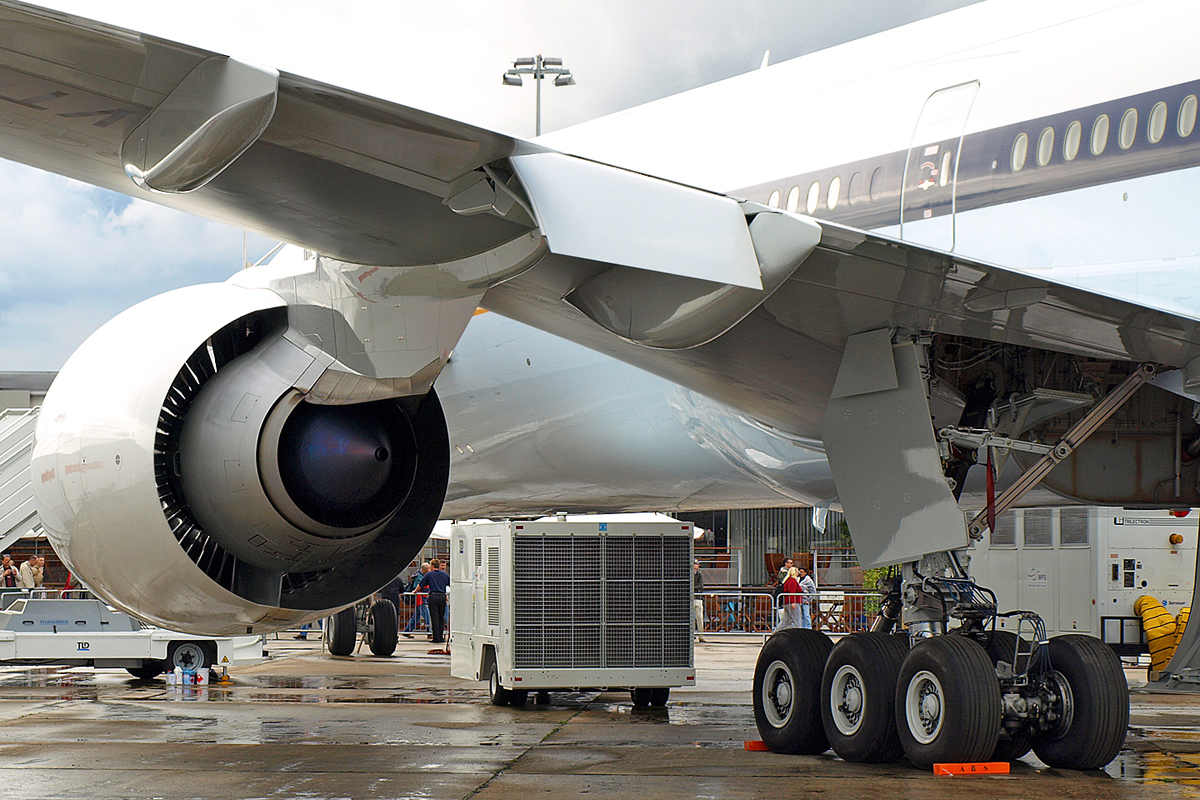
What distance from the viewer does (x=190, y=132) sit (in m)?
3.42

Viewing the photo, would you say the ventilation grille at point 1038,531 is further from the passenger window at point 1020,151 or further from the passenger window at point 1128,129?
the passenger window at point 1128,129

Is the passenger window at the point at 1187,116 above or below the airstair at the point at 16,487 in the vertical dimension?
above

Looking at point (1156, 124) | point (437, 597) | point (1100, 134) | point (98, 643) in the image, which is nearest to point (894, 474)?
point (1100, 134)

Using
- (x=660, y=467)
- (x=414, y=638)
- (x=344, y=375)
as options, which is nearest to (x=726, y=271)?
(x=344, y=375)

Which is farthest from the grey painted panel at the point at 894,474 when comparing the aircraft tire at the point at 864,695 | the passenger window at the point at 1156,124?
the passenger window at the point at 1156,124

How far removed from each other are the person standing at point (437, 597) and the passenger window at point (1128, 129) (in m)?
14.2

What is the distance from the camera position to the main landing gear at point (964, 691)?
5.73 m

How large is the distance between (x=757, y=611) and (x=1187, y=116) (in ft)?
60.4

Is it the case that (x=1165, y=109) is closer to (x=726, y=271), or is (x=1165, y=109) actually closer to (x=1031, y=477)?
(x=1031, y=477)

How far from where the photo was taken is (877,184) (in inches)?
274

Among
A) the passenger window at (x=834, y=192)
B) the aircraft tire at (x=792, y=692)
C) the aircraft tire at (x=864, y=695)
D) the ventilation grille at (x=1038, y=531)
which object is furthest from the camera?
the ventilation grille at (x=1038, y=531)

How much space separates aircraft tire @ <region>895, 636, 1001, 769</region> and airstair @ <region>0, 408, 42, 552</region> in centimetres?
890

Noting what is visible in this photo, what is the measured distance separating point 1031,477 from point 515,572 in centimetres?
457

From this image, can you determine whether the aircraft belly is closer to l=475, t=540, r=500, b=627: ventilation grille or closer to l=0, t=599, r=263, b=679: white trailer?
l=475, t=540, r=500, b=627: ventilation grille
